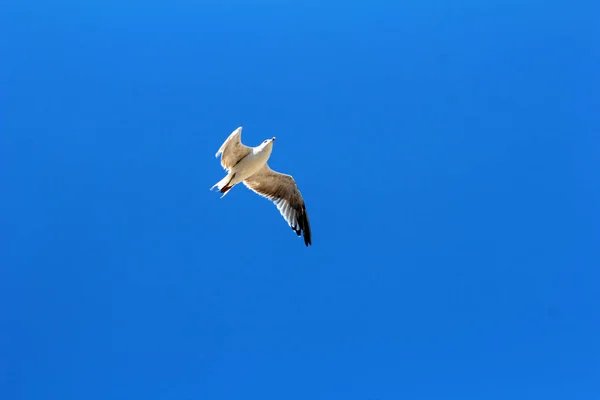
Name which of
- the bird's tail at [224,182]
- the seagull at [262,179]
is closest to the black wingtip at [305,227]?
the seagull at [262,179]

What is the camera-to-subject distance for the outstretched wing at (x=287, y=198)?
11.9m

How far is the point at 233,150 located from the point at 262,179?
161 centimetres

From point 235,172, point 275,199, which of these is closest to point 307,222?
point 275,199

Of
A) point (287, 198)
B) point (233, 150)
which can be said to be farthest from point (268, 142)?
point (287, 198)

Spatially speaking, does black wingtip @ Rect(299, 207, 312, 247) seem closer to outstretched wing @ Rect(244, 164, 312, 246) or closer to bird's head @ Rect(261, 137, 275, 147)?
outstretched wing @ Rect(244, 164, 312, 246)

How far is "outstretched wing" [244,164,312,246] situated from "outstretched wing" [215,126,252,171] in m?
1.24

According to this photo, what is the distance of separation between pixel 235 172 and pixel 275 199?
1.71m

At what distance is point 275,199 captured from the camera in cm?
1212

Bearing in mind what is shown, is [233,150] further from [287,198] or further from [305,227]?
[305,227]

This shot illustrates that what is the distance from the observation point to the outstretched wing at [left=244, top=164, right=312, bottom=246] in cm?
1187

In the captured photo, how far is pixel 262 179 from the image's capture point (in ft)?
38.7

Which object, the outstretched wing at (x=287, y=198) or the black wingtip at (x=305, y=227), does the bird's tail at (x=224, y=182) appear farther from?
the black wingtip at (x=305, y=227)

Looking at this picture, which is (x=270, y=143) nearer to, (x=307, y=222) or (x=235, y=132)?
(x=235, y=132)

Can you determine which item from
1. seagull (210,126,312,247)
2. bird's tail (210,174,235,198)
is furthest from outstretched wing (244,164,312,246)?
bird's tail (210,174,235,198)
